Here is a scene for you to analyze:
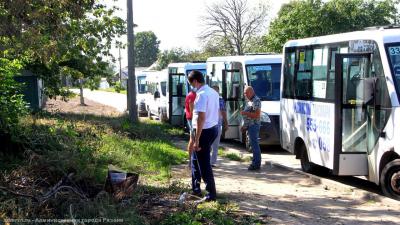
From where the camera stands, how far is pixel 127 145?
12.6 m

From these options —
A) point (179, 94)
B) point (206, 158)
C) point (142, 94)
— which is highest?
point (179, 94)

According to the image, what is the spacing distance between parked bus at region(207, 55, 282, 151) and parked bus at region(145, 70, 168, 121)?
284 inches

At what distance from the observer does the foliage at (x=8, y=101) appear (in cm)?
916

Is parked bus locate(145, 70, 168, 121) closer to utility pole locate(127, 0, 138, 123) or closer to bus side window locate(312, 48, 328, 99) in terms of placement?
utility pole locate(127, 0, 138, 123)

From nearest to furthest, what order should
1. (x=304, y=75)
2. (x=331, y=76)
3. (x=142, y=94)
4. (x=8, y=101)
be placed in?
(x=331, y=76) < (x=8, y=101) < (x=304, y=75) < (x=142, y=94)

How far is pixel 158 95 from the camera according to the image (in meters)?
25.0

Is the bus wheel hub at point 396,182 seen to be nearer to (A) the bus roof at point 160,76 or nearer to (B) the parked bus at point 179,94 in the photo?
(B) the parked bus at point 179,94

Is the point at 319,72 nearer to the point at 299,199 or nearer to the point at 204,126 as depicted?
the point at 299,199

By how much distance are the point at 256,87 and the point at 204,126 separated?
8.18m

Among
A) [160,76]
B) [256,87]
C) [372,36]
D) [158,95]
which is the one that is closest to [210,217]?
[372,36]

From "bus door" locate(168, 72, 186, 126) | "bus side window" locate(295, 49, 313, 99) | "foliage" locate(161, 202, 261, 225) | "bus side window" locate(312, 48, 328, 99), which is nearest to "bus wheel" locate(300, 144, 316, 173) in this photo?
"bus side window" locate(295, 49, 313, 99)

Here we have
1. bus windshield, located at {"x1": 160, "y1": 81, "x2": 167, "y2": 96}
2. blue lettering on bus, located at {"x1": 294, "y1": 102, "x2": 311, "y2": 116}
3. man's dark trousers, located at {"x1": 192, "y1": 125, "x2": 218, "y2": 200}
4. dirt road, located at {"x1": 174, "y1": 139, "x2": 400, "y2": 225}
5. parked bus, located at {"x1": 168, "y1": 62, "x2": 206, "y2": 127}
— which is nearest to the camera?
dirt road, located at {"x1": 174, "y1": 139, "x2": 400, "y2": 225}

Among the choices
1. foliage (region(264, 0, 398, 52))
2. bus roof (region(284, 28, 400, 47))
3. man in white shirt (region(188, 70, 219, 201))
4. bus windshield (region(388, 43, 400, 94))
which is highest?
foliage (region(264, 0, 398, 52))

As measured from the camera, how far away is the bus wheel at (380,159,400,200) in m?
7.97
